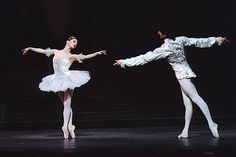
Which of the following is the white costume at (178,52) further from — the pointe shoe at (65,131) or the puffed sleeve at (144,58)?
the pointe shoe at (65,131)

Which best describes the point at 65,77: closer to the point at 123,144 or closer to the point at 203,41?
the point at 123,144

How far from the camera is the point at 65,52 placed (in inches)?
374

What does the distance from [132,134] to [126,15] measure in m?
8.48

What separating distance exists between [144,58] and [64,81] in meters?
1.51

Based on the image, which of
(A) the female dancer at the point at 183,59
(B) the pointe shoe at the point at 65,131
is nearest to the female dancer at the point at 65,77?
(B) the pointe shoe at the point at 65,131

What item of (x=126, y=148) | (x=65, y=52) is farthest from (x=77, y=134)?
(x=126, y=148)

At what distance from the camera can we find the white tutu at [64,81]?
9.20 m

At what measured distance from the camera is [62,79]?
932cm

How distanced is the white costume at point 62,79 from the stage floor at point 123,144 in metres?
0.91

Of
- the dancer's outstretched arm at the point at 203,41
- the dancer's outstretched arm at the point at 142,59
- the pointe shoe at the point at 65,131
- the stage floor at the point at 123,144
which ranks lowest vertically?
the stage floor at the point at 123,144

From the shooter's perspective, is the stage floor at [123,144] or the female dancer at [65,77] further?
the female dancer at [65,77]

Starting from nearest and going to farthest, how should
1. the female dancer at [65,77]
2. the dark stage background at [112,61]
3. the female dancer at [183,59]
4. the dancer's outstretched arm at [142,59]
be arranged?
1. the dancer's outstretched arm at [142,59]
2. the female dancer at [183,59]
3. the female dancer at [65,77]
4. the dark stage background at [112,61]

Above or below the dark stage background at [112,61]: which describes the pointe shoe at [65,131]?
below

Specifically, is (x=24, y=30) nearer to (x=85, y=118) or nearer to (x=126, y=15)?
(x=126, y=15)
